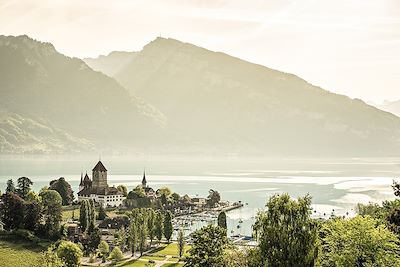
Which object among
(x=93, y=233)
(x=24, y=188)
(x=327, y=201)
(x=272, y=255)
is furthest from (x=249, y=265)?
(x=327, y=201)

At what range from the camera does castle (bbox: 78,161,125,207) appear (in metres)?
111

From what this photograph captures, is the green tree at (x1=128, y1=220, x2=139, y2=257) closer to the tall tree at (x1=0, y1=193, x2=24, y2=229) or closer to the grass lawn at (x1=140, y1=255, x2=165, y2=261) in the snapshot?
the grass lawn at (x1=140, y1=255, x2=165, y2=261)

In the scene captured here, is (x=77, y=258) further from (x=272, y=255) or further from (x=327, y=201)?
(x=327, y=201)

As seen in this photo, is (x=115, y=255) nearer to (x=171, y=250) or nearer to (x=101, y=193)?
(x=171, y=250)

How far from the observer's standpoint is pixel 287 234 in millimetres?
27391

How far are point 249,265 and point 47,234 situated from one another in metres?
47.5

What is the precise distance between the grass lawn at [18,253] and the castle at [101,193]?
146 ft

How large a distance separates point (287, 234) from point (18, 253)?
4322cm

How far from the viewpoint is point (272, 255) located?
27219mm

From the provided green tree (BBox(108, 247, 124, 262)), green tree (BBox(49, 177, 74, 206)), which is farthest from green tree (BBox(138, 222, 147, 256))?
green tree (BBox(49, 177, 74, 206))

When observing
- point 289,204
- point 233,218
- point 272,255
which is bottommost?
point 233,218

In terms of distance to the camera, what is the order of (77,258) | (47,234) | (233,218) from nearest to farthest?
(77,258)
(47,234)
(233,218)

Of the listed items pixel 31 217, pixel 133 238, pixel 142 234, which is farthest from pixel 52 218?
pixel 142 234

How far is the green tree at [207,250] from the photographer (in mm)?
37625
